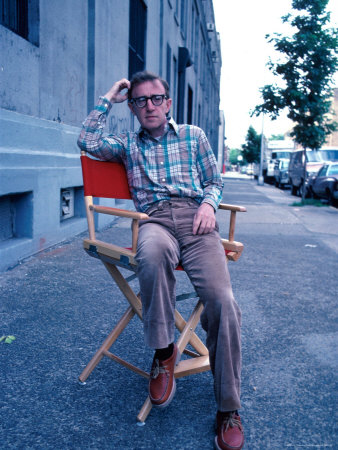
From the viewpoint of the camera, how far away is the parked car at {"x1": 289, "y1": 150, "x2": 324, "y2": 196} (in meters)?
18.8

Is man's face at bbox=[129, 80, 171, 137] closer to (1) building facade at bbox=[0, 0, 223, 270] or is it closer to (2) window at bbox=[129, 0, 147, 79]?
(1) building facade at bbox=[0, 0, 223, 270]

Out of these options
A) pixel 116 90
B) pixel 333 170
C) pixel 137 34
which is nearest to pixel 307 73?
pixel 333 170

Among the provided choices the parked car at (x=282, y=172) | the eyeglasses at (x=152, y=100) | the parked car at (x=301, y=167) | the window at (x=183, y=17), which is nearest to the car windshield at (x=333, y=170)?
the parked car at (x=301, y=167)

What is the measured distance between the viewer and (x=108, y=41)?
7.84 metres

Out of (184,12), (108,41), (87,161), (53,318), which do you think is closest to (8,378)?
(53,318)

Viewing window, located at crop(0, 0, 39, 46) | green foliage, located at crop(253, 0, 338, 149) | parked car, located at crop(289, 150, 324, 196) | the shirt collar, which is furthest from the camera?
parked car, located at crop(289, 150, 324, 196)

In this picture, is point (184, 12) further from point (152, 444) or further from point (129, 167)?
point (152, 444)

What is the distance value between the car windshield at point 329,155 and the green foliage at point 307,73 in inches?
167

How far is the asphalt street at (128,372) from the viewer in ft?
6.98

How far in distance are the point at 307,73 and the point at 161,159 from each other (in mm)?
13441

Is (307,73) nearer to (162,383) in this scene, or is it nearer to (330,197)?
(330,197)

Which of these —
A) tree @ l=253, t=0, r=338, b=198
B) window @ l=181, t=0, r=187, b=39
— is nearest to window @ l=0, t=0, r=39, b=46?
tree @ l=253, t=0, r=338, b=198

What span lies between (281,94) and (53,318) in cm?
1323

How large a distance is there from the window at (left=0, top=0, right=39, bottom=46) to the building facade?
0.03ft
